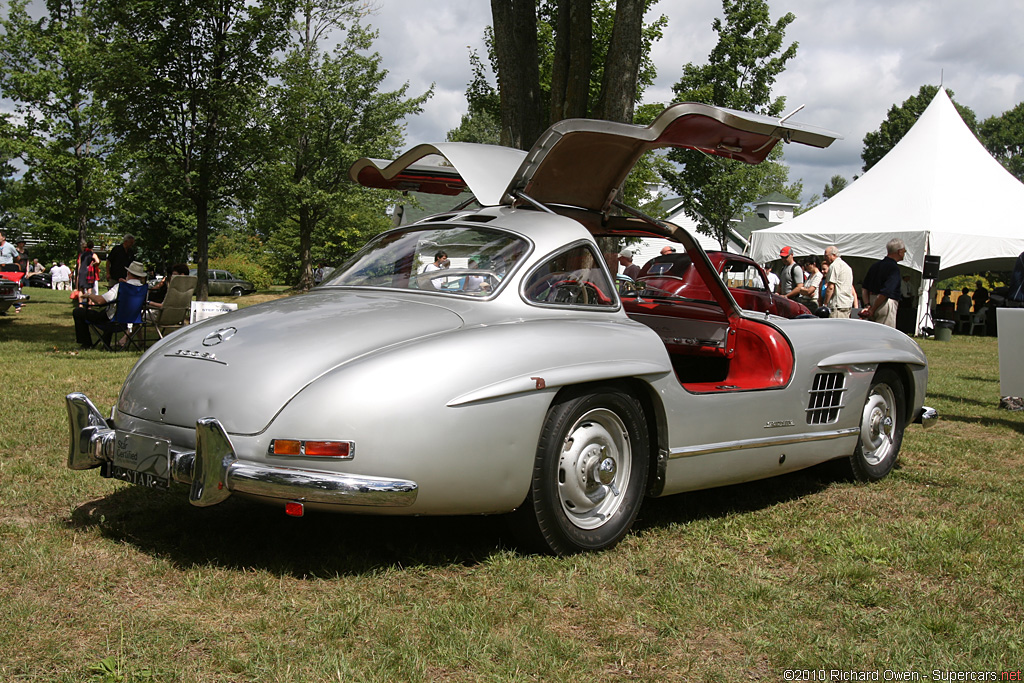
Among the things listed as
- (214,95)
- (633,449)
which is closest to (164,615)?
(633,449)

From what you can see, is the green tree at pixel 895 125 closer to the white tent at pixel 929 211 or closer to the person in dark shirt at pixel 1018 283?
the white tent at pixel 929 211

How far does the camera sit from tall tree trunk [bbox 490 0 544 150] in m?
8.95

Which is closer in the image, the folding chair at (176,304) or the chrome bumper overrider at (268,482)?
the chrome bumper overrider at (268,482)

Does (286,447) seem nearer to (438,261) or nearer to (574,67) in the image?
(438,261)

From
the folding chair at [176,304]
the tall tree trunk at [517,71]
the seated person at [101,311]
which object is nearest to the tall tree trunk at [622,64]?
the tall tree trunk at [517,71]

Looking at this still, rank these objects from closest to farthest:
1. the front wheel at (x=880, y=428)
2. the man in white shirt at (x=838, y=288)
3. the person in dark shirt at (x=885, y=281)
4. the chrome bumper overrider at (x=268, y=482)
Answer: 1. the chrome bumper overrider at (x=268, y=482)
2. the front wheel at (x=880, y=428)
3. the person in dark shirt at (x=885, y=281)
4. the man in white shirt at (x=838, y=288)

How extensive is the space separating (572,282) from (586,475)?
97cm

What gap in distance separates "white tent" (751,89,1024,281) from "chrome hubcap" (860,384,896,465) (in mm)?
15230

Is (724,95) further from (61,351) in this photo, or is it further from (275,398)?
(275,398)

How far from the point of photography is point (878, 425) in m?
5.41

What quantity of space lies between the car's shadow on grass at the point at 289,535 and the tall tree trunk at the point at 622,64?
485 cm

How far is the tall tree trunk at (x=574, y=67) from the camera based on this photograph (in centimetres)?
866

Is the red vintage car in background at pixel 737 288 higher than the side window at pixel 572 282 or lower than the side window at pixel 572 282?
higher

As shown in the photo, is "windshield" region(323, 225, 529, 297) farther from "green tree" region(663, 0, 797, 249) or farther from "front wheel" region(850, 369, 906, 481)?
"green tree" region(663, 0, 797, 249)
